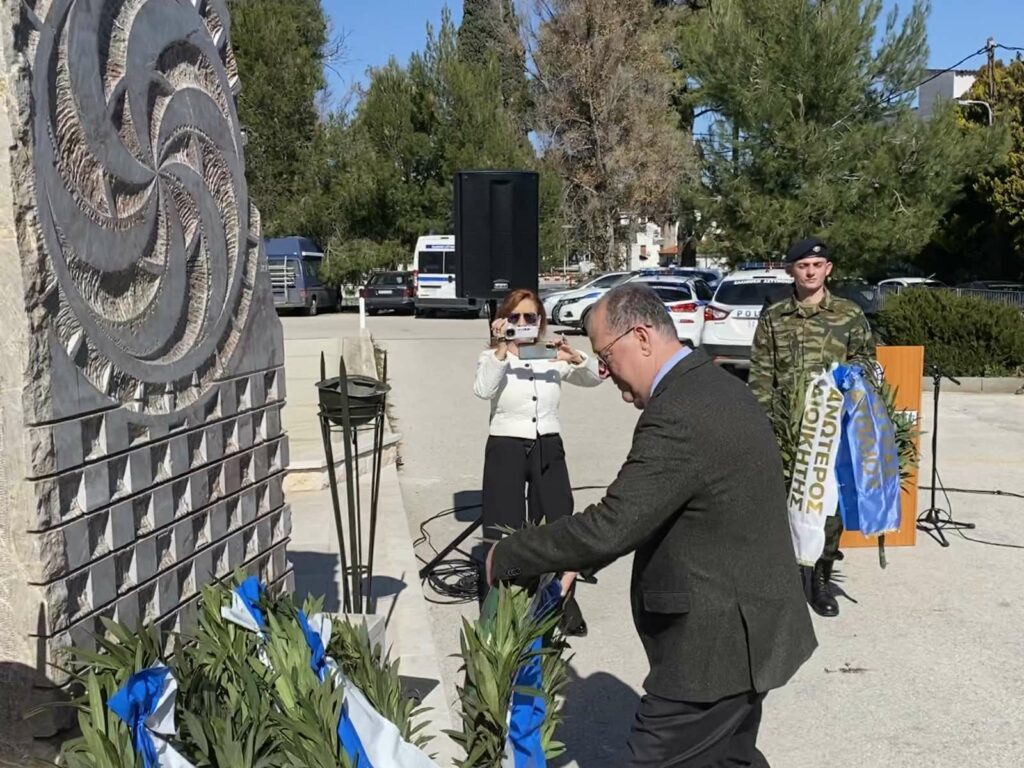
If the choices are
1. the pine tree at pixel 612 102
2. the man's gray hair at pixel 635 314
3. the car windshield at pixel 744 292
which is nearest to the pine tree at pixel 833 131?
the car windshield at pixel 744 292

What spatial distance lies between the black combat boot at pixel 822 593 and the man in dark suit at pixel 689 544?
10.3 feet

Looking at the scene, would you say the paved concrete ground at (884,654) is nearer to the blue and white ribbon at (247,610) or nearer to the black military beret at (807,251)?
the blue and white ribbon at (247,610)

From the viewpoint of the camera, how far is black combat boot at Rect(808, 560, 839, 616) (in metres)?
5.91

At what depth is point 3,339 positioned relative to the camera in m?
2.82

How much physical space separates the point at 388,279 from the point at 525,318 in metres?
31.7

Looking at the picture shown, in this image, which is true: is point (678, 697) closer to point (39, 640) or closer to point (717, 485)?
point (717, 485)

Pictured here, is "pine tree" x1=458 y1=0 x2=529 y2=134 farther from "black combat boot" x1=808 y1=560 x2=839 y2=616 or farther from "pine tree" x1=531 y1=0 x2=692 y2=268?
"black combat boot" x1=808 y1=560 x2=839 y2=616

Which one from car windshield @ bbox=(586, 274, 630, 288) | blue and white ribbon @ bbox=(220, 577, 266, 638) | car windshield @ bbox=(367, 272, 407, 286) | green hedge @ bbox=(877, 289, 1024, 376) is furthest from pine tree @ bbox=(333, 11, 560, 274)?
blue and white ribbon @ bbox=(220, 577, 266, 638)

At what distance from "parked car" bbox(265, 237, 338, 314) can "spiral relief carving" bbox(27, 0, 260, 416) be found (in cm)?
3083

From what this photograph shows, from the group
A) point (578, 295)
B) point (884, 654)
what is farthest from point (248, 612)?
point (578, 295)

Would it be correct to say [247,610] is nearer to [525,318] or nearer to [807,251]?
[525,318]

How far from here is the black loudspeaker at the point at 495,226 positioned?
26.9 feet

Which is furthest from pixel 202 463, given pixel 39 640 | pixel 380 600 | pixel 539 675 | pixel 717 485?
pixel 380 600

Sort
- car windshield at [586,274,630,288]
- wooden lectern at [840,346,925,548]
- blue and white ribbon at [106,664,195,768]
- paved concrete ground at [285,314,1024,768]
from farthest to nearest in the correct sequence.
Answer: car windshield at [586,274,630,288], wooden lectern at [840,346,925,548], paved concrete ground at [285,314,1024,768], blue and white ribbon at [106,664,195,768]
